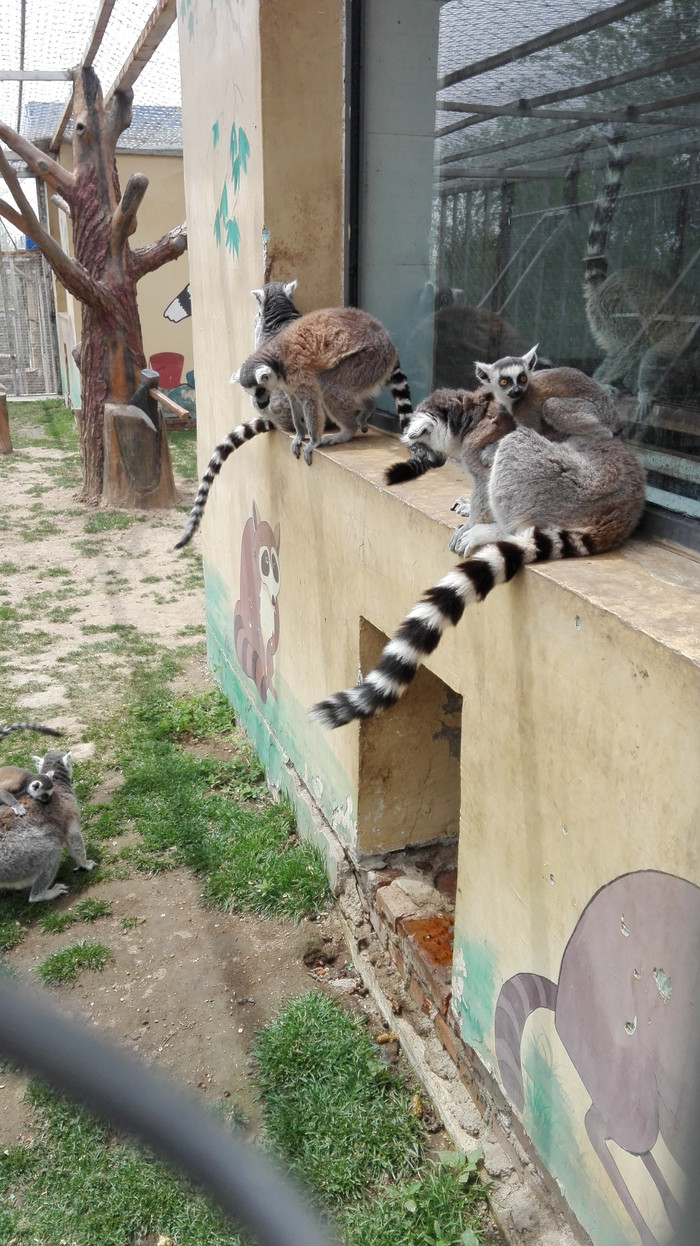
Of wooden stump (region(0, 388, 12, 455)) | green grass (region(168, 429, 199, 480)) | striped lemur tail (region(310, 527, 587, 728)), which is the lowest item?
green grass (region(168, 429, 199, 480))

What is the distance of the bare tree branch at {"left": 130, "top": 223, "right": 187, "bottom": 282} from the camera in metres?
10.7

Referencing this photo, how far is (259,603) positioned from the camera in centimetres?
490

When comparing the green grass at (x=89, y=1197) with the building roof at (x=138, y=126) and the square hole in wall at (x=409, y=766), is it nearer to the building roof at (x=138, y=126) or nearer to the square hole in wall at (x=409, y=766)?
the square hole in wall at (x=409, y=766)

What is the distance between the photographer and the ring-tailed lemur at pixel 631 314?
8.94 feet

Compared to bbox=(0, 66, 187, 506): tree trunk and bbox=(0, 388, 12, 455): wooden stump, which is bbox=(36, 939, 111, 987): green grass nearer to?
bbox=(0, 66, 187, 506): tree trunk

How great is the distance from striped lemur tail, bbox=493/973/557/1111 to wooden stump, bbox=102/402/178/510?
378 inches

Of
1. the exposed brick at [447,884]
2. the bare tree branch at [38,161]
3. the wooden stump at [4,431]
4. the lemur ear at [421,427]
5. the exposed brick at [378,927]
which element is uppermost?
the bare tree branch at [38,161]

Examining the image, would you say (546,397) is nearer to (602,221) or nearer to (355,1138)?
(602,221)

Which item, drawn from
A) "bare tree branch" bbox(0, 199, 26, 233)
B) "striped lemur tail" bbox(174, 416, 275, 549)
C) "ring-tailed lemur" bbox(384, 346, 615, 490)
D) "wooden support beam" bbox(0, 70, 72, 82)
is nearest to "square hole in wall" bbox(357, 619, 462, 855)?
"ring-tailed lemur" bbox(384, 346, 615, 490)

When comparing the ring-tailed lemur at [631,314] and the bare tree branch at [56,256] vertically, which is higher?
the bare tree branch at [56,256]

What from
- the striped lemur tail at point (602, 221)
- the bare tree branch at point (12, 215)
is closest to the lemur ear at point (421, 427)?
the striped lemur tail at point (602, 221)

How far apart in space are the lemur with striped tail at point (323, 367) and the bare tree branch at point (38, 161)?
23.1ft

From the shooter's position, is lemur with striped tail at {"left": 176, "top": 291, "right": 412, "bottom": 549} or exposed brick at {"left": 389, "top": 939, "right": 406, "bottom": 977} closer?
exposed brick at {"left": 389, "top": 939, "right": 406, "bottom": 977}

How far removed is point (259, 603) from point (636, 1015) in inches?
135
